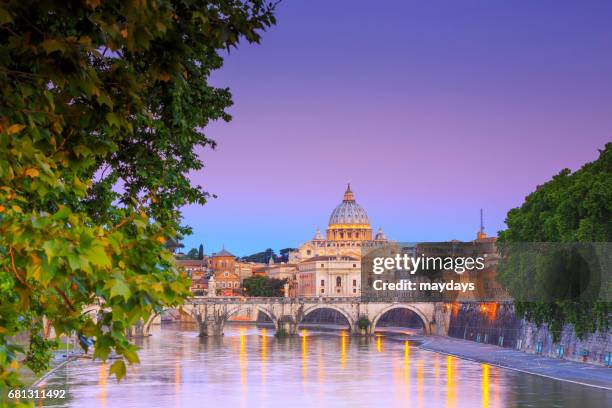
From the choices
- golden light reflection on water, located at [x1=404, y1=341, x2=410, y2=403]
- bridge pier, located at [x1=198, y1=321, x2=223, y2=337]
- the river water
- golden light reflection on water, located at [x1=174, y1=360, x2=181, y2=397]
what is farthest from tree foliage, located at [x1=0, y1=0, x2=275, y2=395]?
bridge pier, located at [x1=198, y1=321, x2=223, y2=337]

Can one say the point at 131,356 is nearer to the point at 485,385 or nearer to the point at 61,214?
the point at 61,214

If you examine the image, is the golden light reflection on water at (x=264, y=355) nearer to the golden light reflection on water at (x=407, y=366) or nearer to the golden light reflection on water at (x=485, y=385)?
the golden light reflection on water at (x=407, y=366)

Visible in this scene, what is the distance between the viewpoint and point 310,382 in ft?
231

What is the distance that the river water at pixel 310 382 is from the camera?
58.1 m

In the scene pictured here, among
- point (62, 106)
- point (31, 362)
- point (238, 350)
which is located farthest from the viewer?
point (238, 350)

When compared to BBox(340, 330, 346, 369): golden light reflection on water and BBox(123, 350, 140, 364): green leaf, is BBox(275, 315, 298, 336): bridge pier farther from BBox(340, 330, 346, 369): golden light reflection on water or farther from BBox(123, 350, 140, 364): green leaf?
BBox(123, 350, 140, 364): green leaf

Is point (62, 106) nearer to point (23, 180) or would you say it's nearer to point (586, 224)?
point (23, 180)

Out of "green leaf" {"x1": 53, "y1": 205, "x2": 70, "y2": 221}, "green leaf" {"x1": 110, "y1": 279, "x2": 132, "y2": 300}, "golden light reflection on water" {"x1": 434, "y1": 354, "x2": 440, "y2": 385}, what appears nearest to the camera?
"green leaf" {"x1": 110, "y1": 279, "x2": 132, "y2": 300}

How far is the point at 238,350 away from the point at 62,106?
95.4 meters

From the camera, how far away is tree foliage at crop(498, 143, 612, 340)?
199ft

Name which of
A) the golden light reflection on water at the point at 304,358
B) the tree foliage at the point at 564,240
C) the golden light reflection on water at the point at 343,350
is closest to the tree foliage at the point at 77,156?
the tree foliage at the point at 564,240

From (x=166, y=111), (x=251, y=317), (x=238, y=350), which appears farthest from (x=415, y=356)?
(x=251, y=317)

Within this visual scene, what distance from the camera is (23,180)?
7.87 meters

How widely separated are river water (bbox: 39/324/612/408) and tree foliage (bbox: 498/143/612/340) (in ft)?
17.7
